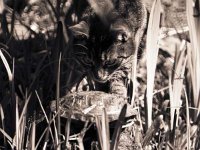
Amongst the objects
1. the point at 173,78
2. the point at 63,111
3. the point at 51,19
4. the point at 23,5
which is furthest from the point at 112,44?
the point at 23,5

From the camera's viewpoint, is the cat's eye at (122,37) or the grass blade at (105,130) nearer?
the grass blade at (105,130)

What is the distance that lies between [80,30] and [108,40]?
144mm

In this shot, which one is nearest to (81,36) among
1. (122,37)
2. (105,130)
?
(122,37)

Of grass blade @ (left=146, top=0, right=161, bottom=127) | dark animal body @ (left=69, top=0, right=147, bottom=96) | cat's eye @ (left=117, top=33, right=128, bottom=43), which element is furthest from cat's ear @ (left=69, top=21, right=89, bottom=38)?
grass blade @ (left=146, top=0, right=161, bottom=127)

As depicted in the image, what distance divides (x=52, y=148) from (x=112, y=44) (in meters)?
0.61

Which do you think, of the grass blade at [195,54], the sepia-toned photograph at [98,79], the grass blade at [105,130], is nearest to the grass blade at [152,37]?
the sepia-toned photograph at [98,79]

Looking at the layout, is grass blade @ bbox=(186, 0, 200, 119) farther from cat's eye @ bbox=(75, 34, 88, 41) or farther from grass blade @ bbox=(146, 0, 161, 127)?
cat's eye @ bbox=(75, 34, 88, 41)

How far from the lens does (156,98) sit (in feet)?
9.13

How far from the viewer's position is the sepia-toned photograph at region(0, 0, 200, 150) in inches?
80.4

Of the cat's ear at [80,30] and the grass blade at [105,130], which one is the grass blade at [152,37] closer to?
the cat's ear at [80,30]

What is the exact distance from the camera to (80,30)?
2418 mm

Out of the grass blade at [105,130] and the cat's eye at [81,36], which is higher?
the cat's eye at [81,36]

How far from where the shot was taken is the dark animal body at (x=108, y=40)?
2.45 meters

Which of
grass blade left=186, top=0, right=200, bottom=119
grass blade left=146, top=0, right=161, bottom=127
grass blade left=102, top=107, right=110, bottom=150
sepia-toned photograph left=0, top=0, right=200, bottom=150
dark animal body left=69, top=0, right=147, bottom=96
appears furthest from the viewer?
dark animal body left=69, top=0, right=147, bottom=96
